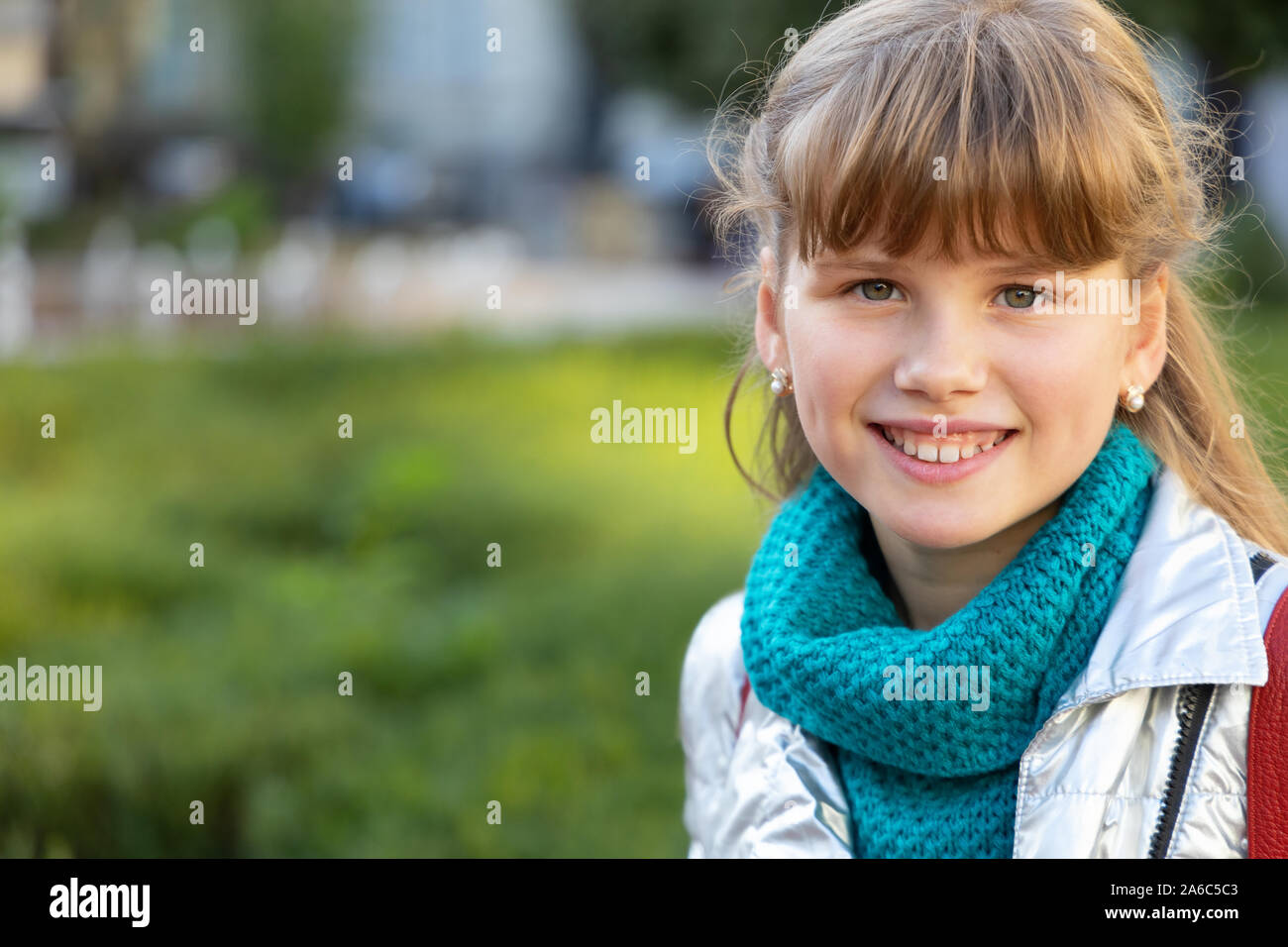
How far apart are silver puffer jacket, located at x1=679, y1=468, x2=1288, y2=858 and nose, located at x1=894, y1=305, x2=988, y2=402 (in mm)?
322

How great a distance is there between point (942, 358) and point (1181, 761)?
0.50 m

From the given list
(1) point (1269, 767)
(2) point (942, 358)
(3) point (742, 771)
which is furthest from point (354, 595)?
(1) point (1269, 767)

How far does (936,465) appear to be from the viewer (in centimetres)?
155

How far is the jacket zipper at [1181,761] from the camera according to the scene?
4.68 feet

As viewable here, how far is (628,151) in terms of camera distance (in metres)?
28.3

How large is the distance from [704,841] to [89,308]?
1363 cm

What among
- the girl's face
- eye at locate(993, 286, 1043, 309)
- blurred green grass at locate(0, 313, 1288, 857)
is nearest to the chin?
the girl's face

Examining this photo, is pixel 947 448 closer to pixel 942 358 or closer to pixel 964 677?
pixel 942 358

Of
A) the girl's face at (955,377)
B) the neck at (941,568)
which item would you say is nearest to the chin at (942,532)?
the girl's face at (955,377)

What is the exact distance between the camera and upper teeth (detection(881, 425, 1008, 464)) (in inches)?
60.5

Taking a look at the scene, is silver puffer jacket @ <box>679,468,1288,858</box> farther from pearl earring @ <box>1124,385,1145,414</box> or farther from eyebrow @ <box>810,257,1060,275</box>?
eyebrow @ <box>810,257,1060,275</box>

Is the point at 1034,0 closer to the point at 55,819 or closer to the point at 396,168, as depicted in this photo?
the point at 55,819

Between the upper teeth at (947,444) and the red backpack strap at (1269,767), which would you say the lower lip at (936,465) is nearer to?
the upper teeth at (947,444)
